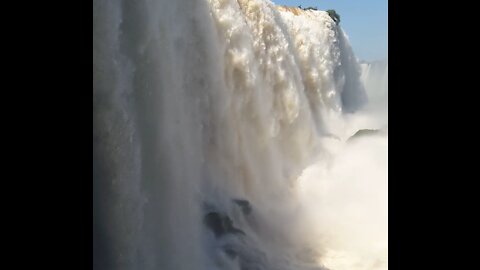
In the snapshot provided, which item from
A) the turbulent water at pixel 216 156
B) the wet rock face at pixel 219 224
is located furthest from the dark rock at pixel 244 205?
the wet rock face at pixel 219 224

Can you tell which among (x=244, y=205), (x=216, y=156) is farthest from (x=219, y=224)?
(x=216, y=156)

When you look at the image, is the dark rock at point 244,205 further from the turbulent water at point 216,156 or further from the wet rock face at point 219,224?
the wet rock face at point 219,224

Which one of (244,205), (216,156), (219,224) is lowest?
(219,224)

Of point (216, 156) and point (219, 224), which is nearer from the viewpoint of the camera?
point (219, 224)

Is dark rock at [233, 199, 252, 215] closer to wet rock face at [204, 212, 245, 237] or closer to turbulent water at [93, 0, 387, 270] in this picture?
turbulent water at [93, 0, 387, 270]

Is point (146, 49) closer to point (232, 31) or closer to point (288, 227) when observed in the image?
point (232, 31)

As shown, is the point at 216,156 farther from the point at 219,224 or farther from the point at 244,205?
the point at 219,224
